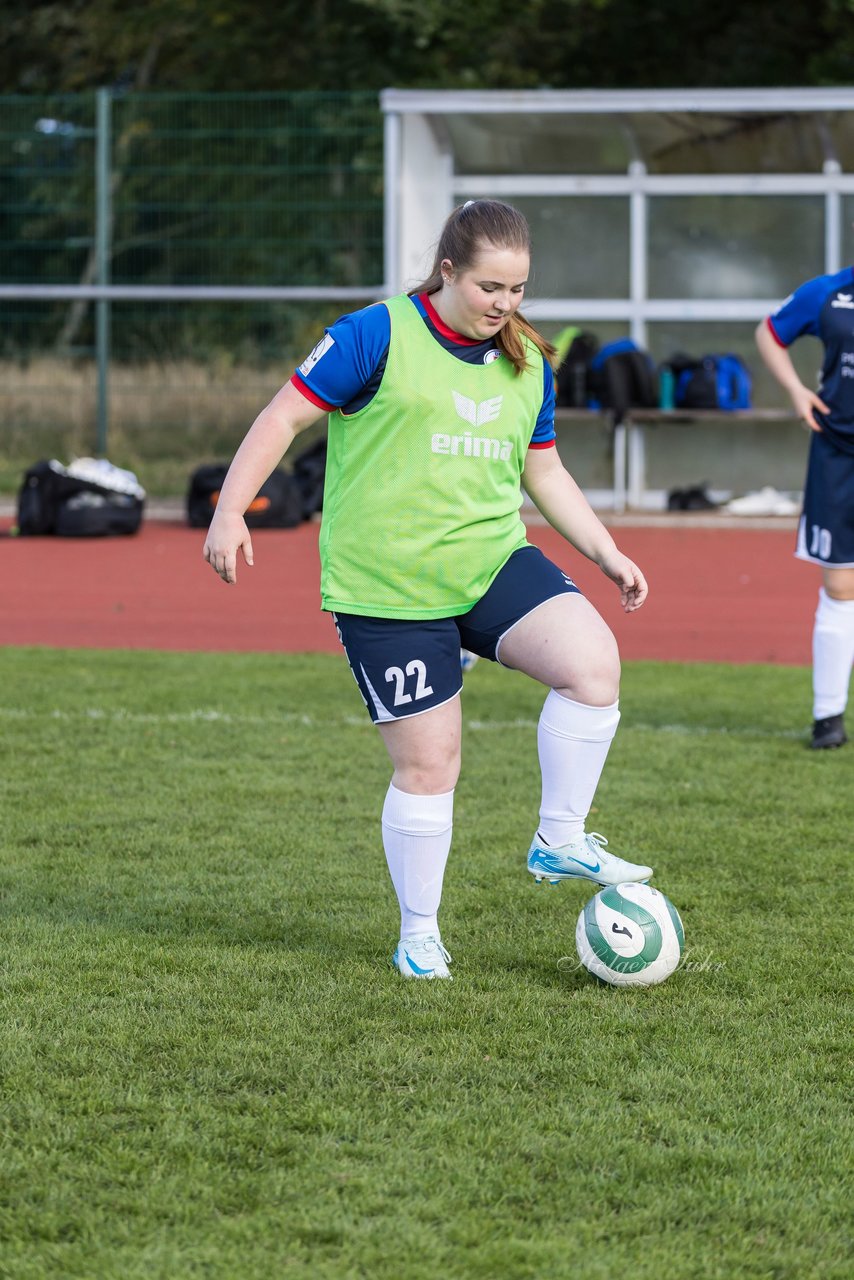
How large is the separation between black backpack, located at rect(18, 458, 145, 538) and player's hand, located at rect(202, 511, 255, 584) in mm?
10690

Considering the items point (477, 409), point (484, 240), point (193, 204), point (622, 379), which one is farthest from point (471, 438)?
point (193, 204)

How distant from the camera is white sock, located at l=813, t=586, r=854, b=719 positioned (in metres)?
6.75

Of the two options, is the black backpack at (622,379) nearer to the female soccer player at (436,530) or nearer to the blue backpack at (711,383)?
the blue backpack at (711,383)

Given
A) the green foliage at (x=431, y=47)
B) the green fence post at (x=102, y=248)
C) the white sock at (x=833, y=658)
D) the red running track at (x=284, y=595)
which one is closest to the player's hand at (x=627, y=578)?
the white sock at (x=833, y=658)

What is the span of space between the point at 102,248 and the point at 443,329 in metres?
13.0

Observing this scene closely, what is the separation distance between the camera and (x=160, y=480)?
1681cm

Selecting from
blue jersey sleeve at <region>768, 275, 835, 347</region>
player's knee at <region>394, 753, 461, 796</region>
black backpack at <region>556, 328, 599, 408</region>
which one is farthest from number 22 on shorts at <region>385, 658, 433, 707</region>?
black backpack at <region>556, 328, 599, 408</region>

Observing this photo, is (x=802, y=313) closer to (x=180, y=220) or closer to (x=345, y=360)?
(x=345, y=360)

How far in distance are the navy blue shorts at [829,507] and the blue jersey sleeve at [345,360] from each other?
10.9ft

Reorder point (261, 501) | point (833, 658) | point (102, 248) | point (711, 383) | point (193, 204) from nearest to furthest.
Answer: point (833, 658), point (261, 501), point (711, 383), point (102, 248), point (193, 204)

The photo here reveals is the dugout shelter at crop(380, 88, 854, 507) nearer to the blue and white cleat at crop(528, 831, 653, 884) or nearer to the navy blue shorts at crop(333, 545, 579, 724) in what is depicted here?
the blue and white cleat at crop(528, 831, 653, 884)

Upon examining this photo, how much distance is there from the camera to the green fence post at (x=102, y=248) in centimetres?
1580

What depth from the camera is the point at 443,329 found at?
12.4 ft

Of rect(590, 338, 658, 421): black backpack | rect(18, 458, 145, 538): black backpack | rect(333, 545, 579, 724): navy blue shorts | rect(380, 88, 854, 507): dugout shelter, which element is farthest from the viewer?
rect(380, 88, 854, 507): dugout shelter
